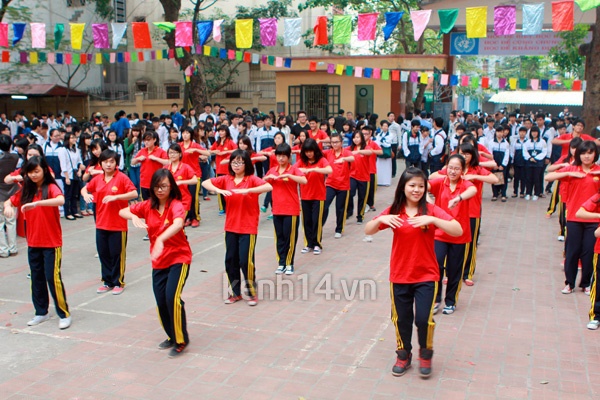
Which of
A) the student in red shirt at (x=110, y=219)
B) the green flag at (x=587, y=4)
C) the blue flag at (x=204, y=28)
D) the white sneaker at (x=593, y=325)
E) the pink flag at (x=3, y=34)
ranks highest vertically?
the green flag at (x=587, y=4)

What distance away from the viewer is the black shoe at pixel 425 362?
15.7ft

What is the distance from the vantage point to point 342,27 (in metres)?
14.4

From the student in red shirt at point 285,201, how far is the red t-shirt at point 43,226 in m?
2.43

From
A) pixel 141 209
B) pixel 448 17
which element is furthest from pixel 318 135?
pixel 141 209

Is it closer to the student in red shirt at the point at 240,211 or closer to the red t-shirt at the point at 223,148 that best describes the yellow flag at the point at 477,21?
the red t-shirt at the point at 223,148

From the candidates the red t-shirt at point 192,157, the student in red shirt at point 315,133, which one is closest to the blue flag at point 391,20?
the student in red shirt at point 315,133

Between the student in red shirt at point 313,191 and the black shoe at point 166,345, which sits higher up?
Result: the student in red shirt at point 313,191

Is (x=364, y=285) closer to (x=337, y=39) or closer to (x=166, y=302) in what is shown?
(x=166, y=302)

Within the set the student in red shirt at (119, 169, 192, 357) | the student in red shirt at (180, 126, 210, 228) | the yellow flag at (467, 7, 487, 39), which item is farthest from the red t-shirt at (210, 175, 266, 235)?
the yellow flag at (467, 7, 487, 39)

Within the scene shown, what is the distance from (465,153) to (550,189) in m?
8.46

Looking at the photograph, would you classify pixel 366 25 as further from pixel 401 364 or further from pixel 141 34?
pixel 401 364

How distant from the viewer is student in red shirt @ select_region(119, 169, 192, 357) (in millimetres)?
5090

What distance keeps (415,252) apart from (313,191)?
12.8 ft

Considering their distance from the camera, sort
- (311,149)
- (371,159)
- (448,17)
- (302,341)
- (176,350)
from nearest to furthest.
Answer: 1. (176,350)
2. (302,341)
3. (311,149)
4. (371,159)
5. (448,17)
